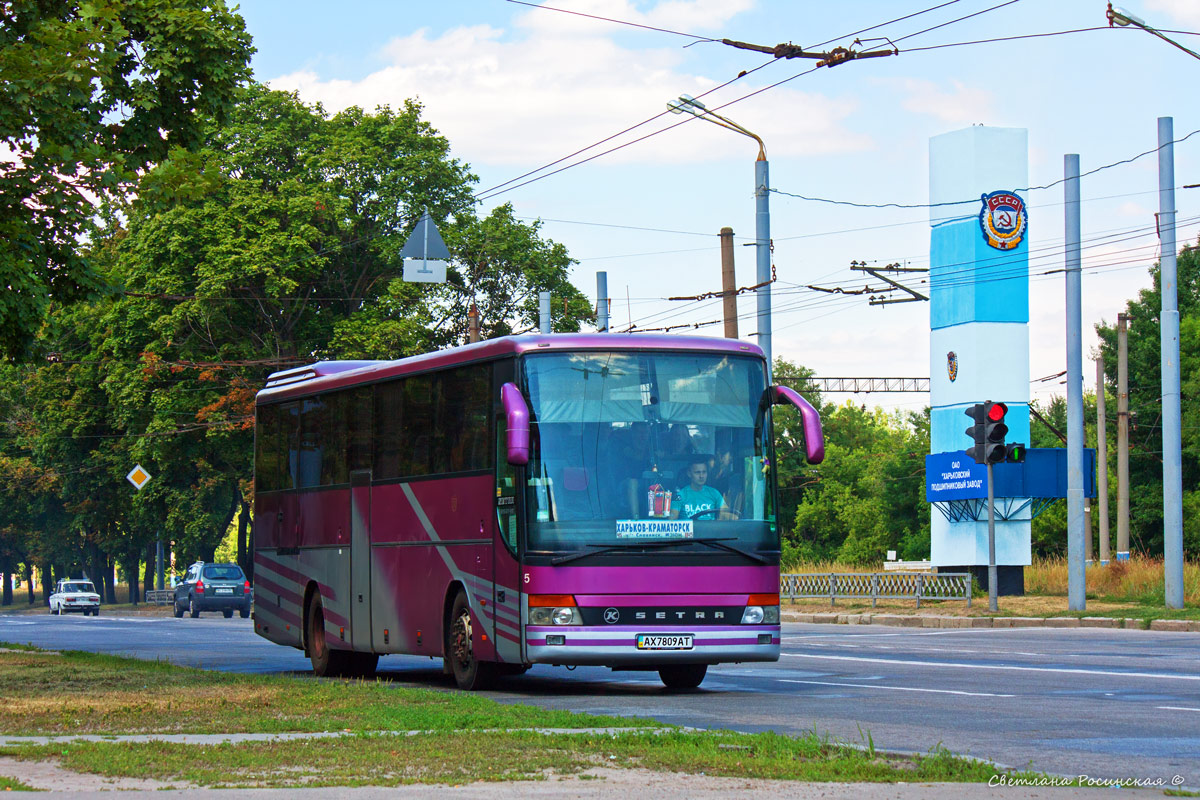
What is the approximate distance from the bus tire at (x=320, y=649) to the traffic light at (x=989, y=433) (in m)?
14.4

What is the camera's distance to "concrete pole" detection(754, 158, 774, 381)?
2839 centimetres

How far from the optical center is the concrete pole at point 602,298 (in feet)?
122

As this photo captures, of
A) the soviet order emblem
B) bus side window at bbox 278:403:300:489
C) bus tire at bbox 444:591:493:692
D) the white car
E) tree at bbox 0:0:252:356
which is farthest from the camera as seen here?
the white car

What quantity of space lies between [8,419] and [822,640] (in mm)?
55110

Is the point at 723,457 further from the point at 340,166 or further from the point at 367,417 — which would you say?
the point at 340,166

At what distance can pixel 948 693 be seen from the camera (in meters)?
14.5

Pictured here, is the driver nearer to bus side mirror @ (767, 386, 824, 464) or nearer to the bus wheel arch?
bus side mirror @ (767, 386, 824, 464)

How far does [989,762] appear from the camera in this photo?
29.1 ft

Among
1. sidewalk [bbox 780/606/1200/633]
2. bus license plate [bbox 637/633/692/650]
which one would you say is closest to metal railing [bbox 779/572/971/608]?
sidewalk [bbox 780/606/1200/633]

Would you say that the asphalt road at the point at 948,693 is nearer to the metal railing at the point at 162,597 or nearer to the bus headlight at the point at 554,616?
the bus headlight at the point at 554,616

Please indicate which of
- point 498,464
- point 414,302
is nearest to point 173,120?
point 498,464

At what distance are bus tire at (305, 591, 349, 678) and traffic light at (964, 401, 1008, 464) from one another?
47.2ft

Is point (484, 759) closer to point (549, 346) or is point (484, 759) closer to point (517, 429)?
point (517, 429)

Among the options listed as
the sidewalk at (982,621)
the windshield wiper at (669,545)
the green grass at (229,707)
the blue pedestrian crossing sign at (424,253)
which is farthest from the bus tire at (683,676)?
the blue pedestrian crossing sign at (424,253)
